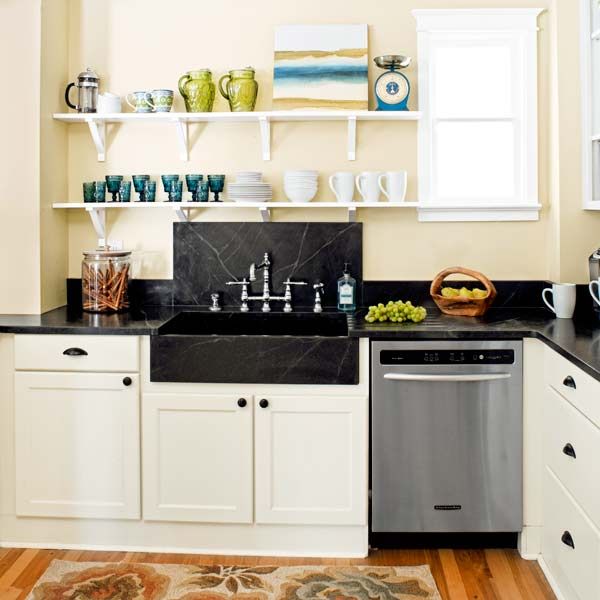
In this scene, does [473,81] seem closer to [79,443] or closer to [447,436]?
[447,436]

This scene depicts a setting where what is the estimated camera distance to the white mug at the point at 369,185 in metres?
3.66

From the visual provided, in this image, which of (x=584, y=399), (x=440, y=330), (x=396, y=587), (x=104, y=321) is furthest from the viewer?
(x=104, y=321)

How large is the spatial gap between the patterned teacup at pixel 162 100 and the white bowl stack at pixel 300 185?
60 centimetres

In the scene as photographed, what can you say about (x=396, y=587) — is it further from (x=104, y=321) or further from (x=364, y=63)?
(x=364, y=63)

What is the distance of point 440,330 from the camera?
10.1 ft

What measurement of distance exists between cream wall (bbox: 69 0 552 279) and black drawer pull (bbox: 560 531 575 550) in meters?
1.41

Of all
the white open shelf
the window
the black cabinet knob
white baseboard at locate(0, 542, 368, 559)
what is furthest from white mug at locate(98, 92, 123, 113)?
the black cabinet knob

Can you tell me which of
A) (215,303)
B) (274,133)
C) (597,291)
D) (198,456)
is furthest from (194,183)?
(597,291)

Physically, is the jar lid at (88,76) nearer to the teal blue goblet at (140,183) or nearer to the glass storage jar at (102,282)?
the teal blue goblet at (140,183)

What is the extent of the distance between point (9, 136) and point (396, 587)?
2.41m

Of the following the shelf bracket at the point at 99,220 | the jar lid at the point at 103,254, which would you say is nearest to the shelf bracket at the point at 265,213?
the jar lid at the point at 103,254

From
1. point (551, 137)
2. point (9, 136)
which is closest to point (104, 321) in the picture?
point (9, 136)

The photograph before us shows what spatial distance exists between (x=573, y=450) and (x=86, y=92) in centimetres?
254

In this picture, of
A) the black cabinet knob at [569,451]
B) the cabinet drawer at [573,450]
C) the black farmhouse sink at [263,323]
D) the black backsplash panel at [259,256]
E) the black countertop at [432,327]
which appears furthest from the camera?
the black backsplash panel at [259,256]
